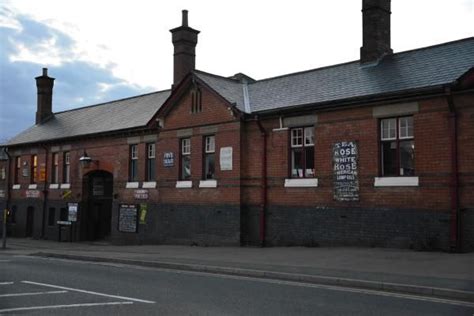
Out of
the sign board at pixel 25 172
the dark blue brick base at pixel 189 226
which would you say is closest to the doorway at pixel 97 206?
the dark blue brick base at pixel 189 226

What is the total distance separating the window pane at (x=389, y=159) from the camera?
1761 centimetres

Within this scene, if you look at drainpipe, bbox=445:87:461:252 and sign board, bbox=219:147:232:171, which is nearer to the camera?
drainpipe, bbox=445:87:461:252

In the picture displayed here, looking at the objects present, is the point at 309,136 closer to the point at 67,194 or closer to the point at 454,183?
the point at 454,183

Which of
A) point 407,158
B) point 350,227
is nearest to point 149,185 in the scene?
point 350,227

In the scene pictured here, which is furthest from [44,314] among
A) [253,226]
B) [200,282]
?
[253,226]

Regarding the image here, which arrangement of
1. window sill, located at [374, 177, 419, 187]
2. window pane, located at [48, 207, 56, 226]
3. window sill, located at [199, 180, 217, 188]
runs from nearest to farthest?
window sill, located at [374, 177, 419, 187], window sill, located at [199, 180, 217, 188], window pane, located at [48, 207, 56, 226]

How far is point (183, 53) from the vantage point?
2848 cm

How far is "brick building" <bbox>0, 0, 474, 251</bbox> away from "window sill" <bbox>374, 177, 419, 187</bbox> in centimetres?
3

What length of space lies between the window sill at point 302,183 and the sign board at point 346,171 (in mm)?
921

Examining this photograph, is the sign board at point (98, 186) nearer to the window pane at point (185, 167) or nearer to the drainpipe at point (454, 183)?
the window pane at point (185, 167)

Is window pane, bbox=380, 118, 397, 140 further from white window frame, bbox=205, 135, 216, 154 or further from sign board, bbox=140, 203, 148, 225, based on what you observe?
sign board, bbox=140, 203, 148, 225

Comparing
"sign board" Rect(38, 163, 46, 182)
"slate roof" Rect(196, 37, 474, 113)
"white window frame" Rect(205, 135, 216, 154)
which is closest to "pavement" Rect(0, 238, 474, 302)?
"white window frame" Rect(205, 135, 216, 154)

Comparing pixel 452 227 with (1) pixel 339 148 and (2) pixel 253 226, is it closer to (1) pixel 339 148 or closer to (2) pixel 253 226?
(1) pixel 339 148

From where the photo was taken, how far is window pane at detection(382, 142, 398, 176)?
1761cm
